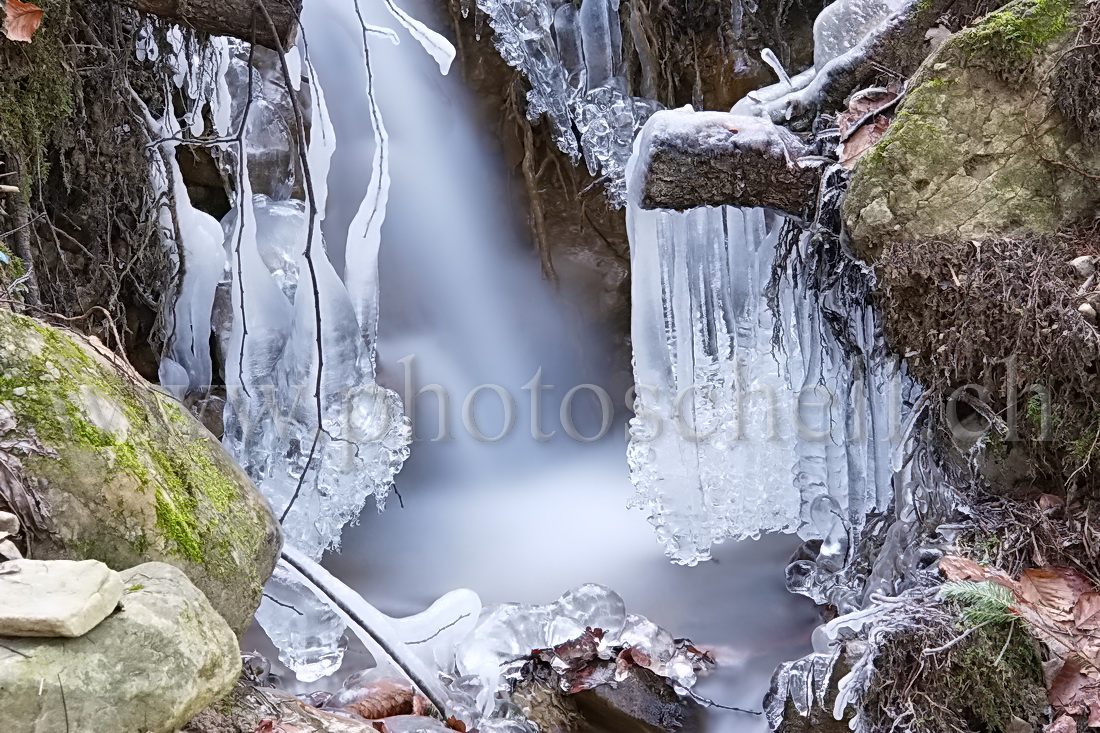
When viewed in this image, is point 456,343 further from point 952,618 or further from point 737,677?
point 952,618

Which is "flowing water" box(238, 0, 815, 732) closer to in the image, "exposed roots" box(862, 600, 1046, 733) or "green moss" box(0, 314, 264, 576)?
"exposed roots" box(862, 600, 1046, 733)

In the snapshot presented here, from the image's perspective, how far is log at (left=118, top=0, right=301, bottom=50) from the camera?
2258 mm

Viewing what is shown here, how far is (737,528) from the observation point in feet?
12.0

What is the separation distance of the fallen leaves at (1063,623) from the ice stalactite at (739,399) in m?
1.05

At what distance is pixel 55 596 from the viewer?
109 centimetres

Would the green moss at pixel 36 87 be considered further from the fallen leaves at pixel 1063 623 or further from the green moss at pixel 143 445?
the fallen leaves at pixel 1063 623

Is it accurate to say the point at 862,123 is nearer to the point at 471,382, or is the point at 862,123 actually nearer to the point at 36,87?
the point at 36,87

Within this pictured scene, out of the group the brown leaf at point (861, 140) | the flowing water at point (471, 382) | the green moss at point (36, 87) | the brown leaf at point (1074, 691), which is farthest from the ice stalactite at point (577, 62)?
the brown leaf at point (1074, 691)

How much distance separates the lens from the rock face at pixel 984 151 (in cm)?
219

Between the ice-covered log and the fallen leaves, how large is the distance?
1.25 m

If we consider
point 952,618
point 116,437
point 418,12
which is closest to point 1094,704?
point 952,618

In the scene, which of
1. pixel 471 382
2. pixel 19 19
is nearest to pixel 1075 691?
pixel 19 19

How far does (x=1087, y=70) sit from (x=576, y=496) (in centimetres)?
312

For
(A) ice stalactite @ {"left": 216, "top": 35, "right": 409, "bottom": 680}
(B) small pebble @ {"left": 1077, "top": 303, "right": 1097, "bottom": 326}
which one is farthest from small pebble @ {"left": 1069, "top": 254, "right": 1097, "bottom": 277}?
(A) ice stalactite @ {"left": 216, "top": 35, "right": 409, "bottom": 680}
